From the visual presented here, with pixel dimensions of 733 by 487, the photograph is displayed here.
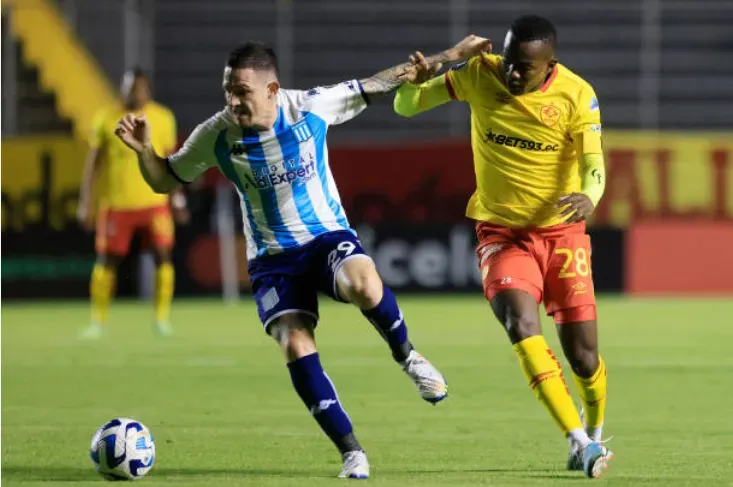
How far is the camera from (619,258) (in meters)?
19.2

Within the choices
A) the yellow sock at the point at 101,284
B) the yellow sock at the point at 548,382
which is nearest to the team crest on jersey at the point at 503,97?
the yellow sock at the point at 548,382

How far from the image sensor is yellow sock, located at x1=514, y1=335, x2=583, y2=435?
6457 mm

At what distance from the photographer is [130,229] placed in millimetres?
14281

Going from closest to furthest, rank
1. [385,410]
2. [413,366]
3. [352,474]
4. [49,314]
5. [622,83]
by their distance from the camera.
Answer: [352,474]
[413,366]
[385,410]
[49,314]
[622,83]

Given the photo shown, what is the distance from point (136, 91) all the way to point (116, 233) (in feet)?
4.65

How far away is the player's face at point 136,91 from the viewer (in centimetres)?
1348

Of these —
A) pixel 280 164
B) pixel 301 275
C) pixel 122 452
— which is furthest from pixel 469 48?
pixel 122 452

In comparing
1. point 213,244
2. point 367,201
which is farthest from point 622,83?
point 213,244

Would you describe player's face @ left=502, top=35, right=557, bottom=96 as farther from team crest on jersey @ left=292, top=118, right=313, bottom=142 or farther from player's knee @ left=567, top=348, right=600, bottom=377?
player's knee @ left=567, top=348, right=600, bottom=377

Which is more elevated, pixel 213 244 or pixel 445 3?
pixel 445 3

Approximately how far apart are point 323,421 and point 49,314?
11.4 m

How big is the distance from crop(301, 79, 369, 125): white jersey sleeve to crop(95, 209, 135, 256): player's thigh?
24.6ft

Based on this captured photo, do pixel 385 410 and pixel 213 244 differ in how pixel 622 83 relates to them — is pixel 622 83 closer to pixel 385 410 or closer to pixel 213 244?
pixel 213 244

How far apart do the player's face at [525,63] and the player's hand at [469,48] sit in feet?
0.76
